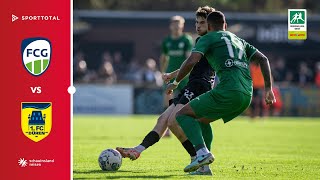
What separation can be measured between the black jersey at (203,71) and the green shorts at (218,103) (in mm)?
1122

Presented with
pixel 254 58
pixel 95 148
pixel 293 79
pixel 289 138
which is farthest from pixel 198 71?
pixel 293 79

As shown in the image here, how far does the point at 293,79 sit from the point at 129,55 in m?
8.74

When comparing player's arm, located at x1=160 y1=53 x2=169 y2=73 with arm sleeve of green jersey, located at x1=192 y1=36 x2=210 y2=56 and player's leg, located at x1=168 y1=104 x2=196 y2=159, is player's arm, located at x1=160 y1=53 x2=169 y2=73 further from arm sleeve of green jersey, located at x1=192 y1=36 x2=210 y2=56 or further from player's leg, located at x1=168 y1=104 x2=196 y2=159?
arm sleeve of green jersey, located at x1=192 y1=36 x2=210 y2=56

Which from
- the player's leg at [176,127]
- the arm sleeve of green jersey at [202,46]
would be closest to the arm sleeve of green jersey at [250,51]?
the arm sleeve of green jersey at [202,46]

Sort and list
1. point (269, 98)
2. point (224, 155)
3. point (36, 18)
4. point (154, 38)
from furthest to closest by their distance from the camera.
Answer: point (154, 38)
point (224, 155)
point (269, 98)
point (36, 18)

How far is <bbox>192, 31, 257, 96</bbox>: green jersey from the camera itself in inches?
429

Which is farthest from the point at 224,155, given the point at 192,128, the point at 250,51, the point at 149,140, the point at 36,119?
the point at 36,119

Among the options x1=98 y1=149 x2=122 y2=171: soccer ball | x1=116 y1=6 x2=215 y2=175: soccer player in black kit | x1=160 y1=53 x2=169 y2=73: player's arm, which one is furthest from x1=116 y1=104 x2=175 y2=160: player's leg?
x1=160 y1=53 x2=169 y2=73: player's arm

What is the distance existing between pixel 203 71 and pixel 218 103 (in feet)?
4.24

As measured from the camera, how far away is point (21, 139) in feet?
30.0

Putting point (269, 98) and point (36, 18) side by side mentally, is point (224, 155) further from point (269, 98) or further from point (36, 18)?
point (36, 18)

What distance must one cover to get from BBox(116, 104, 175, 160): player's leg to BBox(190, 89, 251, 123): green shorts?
1.49m

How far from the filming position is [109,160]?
12.1 m

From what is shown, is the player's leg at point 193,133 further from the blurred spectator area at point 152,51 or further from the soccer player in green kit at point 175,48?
the blurred spectator area at point 152,51
